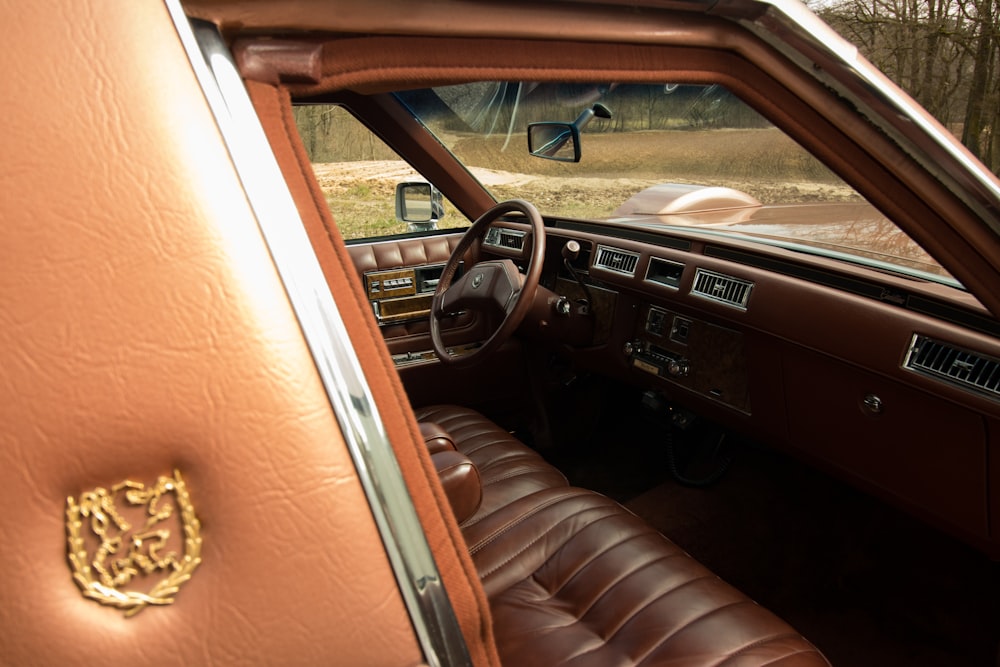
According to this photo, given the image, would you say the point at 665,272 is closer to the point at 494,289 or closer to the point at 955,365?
the point at 494,289

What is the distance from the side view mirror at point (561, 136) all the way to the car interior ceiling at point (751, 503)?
346 mm

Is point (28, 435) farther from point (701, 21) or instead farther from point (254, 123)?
point (701, 21)

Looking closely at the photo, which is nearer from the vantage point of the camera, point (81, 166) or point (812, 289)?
point (81, 166)

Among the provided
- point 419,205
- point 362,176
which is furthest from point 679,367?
point 362,176

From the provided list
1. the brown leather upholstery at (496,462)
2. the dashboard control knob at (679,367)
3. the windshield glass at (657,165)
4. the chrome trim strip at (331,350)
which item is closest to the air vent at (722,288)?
the windshield glass at (657,165)

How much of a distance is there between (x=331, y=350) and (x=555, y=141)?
8.15 ft

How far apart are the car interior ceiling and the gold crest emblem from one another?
1.88 m

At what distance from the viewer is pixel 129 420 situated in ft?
1.73

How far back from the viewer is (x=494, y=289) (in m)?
2.46

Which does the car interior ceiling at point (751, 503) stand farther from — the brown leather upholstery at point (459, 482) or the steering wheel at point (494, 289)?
the brown leather upholstery at point (459, 482)

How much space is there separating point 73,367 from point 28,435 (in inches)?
2.3

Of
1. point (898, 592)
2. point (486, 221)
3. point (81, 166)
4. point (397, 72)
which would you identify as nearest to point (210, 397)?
point (81, 166)

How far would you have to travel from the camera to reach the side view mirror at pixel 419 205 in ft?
10.6

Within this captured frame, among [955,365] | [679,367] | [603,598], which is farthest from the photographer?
[679,367]
